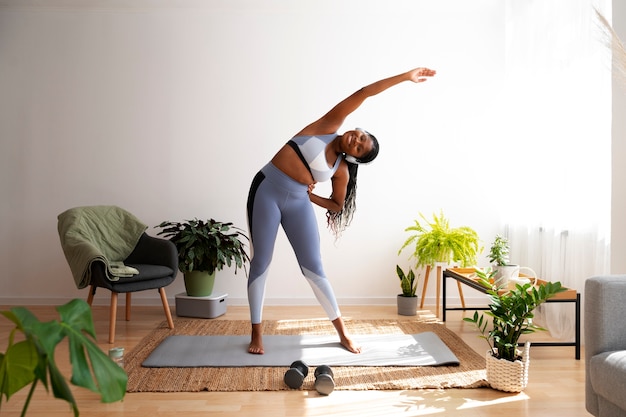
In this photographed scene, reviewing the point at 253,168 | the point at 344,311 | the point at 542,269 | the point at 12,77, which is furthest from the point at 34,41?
the point at 542,269

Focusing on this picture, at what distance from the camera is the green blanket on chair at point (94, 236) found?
357 cm

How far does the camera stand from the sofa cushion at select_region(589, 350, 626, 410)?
1.79 m

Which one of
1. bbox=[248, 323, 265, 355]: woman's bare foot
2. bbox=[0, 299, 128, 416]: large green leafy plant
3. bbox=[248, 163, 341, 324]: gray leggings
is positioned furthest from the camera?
bbox=[248, 323, 265, 355]: woman's bare foot

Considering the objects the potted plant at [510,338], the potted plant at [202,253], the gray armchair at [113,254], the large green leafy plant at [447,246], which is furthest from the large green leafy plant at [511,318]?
the potted plant at [202,253]

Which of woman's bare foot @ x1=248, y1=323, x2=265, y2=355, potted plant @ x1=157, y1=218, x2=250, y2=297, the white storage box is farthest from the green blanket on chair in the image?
woman's bare foot @ x1=248, y1=323, x2=265, y2=355

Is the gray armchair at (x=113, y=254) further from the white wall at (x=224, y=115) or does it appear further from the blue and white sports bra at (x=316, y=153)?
the blue and white sports bra at (x=316, y=153)

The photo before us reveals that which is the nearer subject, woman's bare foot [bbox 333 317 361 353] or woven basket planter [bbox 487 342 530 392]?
woven basket planter [bbox 487 342 530 392]

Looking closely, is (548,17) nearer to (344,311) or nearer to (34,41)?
(344,311)

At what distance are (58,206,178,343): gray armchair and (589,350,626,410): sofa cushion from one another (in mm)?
2687

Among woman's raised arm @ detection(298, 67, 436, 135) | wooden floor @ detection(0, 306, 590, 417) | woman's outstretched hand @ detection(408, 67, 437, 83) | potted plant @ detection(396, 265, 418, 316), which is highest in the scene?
woman's outstretched hand @ detection(408, 67, 437, 83)

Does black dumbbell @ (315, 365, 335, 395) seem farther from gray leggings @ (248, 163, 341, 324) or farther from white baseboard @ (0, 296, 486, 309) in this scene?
white baseboard @ (0, 296, 486, 309)

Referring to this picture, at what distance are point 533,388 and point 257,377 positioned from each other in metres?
1.31

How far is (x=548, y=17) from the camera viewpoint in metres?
4.01

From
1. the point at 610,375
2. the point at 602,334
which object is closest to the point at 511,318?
the point at 602,334
